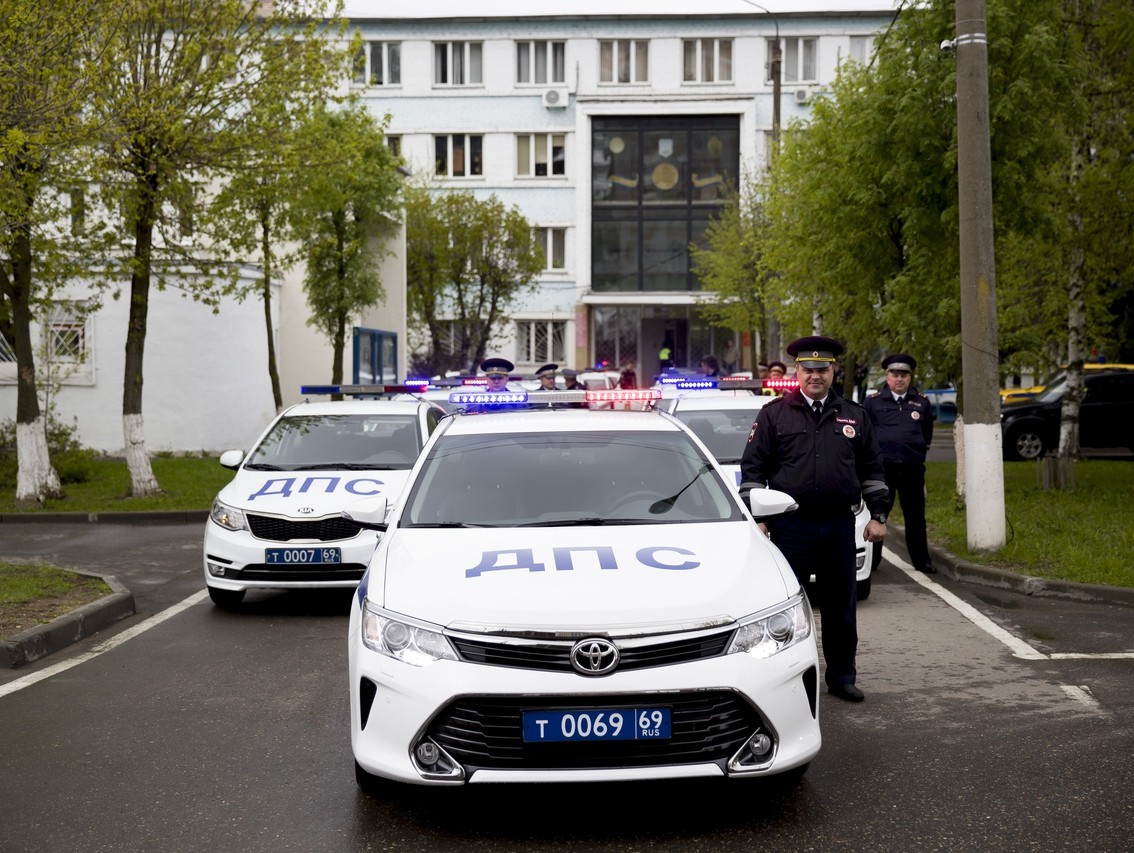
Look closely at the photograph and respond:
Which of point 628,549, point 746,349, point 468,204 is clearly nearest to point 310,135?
point 628,549

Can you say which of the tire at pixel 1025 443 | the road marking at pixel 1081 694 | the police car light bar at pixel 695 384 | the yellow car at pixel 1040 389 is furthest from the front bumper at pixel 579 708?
the tire at pixel 1025 443

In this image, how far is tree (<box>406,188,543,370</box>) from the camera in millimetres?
43156

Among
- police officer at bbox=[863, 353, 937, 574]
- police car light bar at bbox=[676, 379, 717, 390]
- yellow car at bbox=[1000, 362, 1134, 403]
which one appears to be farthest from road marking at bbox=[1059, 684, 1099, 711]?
yellow car at bbox=[1000, 362, 1134, 403]

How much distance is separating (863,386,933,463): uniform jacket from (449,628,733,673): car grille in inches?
299

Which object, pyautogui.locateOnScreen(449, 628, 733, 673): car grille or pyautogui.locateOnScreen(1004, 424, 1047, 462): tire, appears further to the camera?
pyautogui.locateOnScreen(1004, 424, 1047, 462): tire

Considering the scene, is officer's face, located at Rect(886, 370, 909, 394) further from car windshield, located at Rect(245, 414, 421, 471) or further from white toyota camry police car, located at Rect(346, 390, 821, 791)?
white toyota camry police car, located at Rect(346, 390, 821, 791)

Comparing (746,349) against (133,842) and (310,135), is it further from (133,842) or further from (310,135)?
(133,842)

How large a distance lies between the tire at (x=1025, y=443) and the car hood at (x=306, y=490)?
1783cm

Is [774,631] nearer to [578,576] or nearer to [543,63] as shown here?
[578,576]

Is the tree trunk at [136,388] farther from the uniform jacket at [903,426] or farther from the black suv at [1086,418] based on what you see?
the black suv at [1086,418]

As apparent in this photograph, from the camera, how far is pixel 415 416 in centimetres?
1246

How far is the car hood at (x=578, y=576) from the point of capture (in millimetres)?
5047

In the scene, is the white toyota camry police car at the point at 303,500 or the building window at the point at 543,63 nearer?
the white toyota camry police car at the point at 303,500

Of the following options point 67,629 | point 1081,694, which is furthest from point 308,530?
point 1081,694
